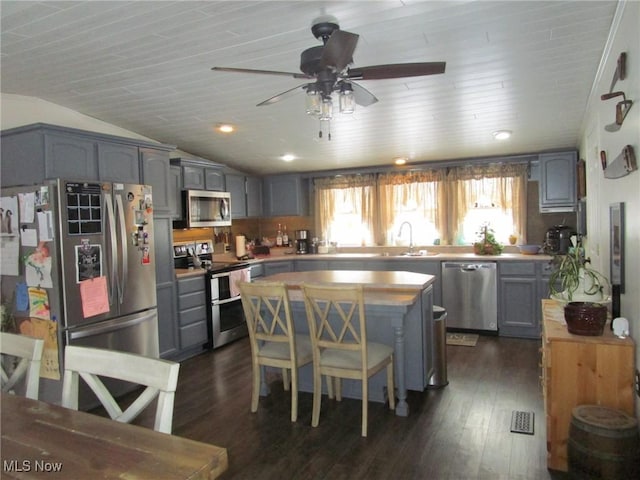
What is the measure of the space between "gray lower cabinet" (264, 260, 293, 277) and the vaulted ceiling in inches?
73.9

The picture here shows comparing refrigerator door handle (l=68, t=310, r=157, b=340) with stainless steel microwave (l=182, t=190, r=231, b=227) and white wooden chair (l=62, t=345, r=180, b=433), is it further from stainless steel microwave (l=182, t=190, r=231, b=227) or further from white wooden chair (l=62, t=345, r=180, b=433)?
white wooden chair (l=62, t=345, r=180, b=433)

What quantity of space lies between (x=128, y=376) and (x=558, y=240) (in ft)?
16.5

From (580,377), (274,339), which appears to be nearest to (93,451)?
(274,339)

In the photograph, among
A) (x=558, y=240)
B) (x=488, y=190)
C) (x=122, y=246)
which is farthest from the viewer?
(x=488, y=190)

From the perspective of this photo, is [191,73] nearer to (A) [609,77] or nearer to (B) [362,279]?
(B) [362,279]

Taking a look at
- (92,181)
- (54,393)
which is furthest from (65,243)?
(54,393)

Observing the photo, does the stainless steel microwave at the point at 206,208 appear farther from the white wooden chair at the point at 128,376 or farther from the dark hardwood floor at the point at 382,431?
→ the white wooden chair at the point at 128,376

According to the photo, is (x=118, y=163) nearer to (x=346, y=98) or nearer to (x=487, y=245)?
(x=346, y=98)

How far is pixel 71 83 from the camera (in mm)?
3436

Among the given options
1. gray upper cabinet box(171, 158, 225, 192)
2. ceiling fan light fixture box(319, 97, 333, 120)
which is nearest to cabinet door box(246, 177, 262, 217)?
gray upper cabinet box(171, 158, 225, 192)

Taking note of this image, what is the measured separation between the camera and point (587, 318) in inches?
89.7

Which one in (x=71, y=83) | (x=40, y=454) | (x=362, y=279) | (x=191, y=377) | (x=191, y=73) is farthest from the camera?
(x=191, y=377)

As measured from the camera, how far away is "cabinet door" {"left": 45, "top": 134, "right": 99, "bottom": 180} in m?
3.24

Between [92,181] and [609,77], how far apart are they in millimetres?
3626
